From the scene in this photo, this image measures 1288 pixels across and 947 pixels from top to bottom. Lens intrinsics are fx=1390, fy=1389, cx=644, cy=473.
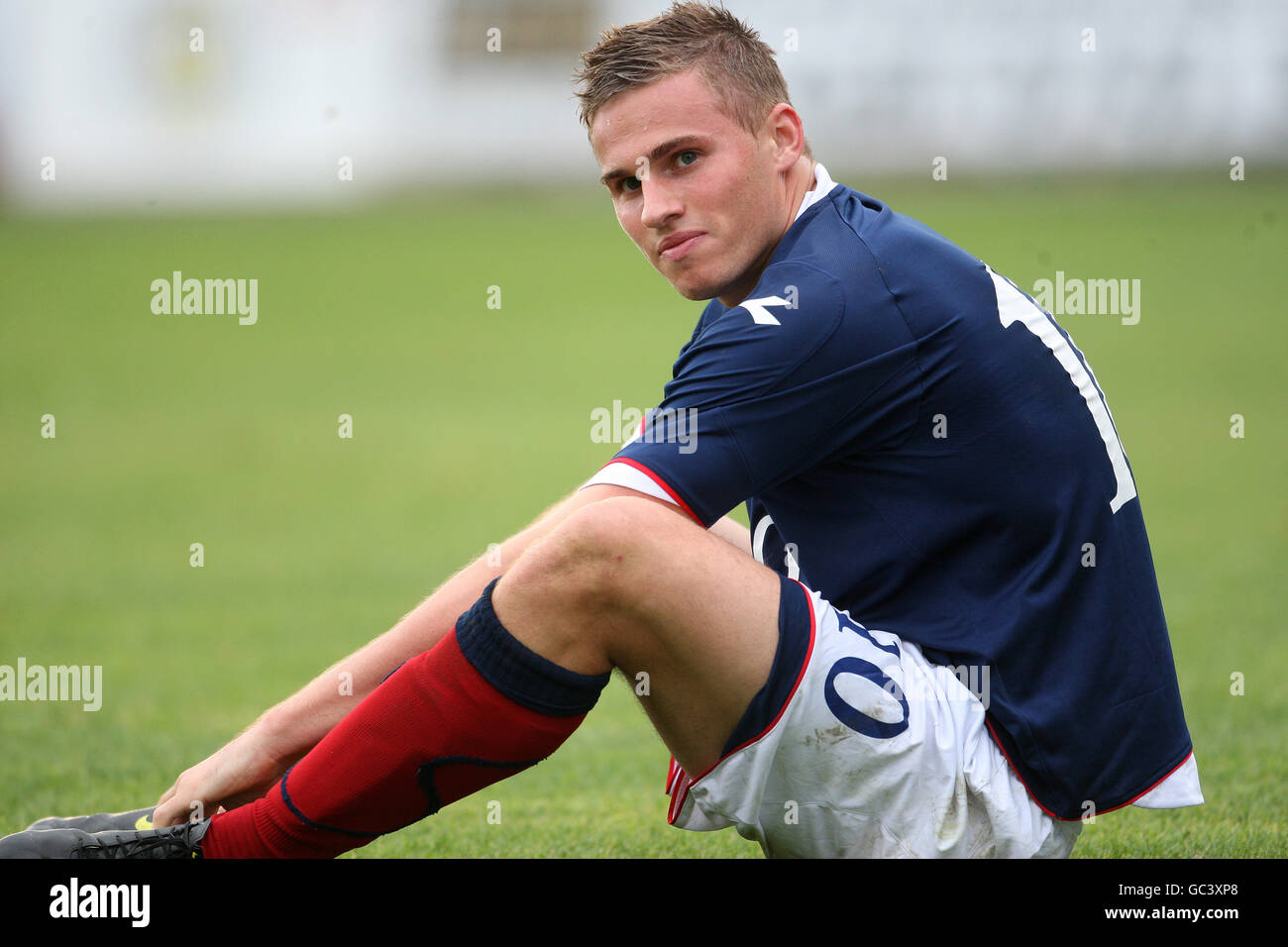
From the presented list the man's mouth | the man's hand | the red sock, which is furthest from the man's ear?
the man's hand

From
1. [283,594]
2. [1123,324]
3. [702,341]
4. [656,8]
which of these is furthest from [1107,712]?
[656,8]

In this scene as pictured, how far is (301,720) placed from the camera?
7.59 feet

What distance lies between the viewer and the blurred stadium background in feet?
13.9

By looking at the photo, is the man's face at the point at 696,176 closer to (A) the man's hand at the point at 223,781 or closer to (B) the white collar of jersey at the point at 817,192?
(B) the white collar of jersey at the point at 817,192

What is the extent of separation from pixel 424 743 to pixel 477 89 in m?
21.3

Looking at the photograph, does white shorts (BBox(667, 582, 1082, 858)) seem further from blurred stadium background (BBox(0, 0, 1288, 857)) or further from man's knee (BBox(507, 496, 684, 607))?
blurred stadium background (BBox(0, 0, 1288, 857))

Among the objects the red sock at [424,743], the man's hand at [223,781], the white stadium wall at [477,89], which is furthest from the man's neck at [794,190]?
the white stadium wall at [477,89]

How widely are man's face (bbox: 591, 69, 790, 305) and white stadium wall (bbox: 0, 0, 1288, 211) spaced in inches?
727

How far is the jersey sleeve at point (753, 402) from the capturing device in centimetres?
209

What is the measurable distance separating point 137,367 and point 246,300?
170 inches

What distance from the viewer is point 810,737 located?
6.99ft

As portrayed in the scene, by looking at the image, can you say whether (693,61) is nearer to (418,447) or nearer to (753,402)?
(753,402)

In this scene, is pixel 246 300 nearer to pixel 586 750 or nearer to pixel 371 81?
pixel 371 81

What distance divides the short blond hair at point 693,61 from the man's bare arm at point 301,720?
74 centimetres
